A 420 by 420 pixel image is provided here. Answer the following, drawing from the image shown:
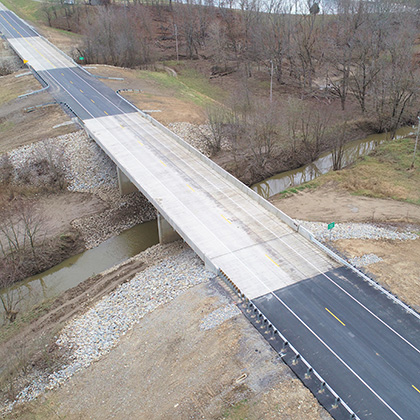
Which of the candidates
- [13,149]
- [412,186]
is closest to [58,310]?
[13,149]

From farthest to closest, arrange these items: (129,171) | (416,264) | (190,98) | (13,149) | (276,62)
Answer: (276,62), (190,98), (13,149), (129,171), (416,264)

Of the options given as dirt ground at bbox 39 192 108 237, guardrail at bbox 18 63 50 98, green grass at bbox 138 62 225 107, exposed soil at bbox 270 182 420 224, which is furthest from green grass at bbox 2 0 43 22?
exposed soil at bbox 270 182 420 224

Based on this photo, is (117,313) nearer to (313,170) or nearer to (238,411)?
(238,411)

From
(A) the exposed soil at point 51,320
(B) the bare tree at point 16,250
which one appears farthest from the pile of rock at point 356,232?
(B) the bare tree at point 16,250

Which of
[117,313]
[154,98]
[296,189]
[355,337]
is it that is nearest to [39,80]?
[154,98]

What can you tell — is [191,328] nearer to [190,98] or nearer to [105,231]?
[105,231]

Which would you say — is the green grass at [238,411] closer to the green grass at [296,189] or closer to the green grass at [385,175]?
the green grass at [296,189]
